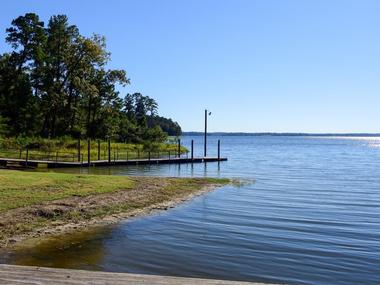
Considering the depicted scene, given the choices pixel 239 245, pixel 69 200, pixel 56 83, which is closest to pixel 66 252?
pixel 239 245

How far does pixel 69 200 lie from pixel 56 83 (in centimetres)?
5179

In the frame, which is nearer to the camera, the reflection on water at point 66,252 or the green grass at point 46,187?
the reflection on water at point 66,252

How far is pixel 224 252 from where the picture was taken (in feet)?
41.3

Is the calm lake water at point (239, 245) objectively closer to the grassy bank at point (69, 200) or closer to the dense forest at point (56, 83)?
the grassy bank at point (69, 200)

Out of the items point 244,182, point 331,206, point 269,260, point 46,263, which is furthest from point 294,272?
point 244,182

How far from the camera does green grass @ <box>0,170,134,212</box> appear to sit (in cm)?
1609

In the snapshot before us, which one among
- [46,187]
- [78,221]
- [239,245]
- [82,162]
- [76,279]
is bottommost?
[239,245]

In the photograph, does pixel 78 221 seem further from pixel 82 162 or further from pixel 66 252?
pixel 82 162

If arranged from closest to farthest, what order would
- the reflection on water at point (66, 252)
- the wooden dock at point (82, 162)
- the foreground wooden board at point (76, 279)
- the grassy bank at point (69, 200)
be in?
the foreground wooden board at point (76, 279) → the reflection on water at point (66, 252) → the grassy bank at point (69, 200) → the wooden dock at point (82, 162)

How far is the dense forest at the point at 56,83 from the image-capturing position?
208 feet

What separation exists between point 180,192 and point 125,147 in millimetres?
45257

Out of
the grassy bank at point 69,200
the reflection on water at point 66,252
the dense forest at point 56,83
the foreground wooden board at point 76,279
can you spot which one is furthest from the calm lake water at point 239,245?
the dense forest at point 56,83

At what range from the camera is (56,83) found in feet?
217

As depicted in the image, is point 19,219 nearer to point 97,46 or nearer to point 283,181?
point 283,181
